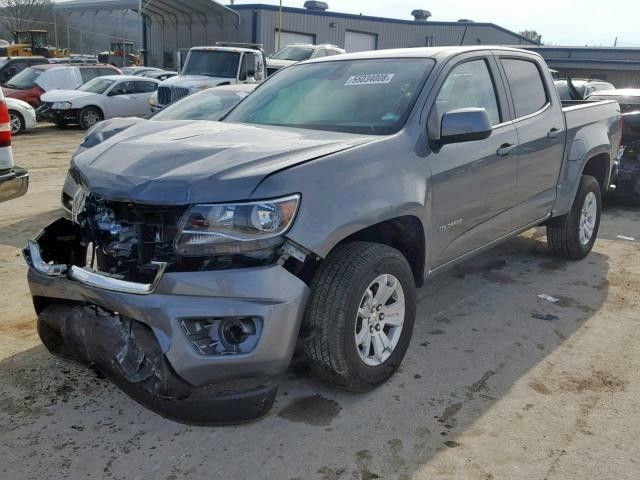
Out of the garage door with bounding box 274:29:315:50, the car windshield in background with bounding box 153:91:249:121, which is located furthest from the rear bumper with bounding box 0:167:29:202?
the garage door with bounding box 274:29:315:50

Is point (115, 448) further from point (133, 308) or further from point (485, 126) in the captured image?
point (485, 126)

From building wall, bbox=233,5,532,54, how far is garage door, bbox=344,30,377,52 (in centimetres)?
31

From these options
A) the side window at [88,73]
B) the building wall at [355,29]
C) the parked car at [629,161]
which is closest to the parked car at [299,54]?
the side window at [88,73]

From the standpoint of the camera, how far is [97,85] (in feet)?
58.6

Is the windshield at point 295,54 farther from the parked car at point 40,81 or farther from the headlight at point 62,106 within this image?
the headlight at point 62,106

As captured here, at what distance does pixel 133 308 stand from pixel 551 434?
212 cm

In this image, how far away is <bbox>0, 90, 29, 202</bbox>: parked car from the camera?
476cm

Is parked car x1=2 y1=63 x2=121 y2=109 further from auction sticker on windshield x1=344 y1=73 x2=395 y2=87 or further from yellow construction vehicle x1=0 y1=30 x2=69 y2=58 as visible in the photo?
auction sticker on windshield x1=344 y1=73 x2=395 y2=87

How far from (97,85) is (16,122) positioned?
2.89 metres

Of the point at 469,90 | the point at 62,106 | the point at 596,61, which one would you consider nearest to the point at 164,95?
the point at 62,106

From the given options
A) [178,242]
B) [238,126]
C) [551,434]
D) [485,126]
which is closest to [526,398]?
→ [551,434]

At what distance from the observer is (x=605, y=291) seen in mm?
5273

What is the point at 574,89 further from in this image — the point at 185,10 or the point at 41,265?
the point at 185,10

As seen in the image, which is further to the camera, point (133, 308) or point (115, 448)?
point (115, 448)
